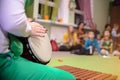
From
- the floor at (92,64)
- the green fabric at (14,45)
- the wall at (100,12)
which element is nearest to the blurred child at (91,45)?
the floor at (92,64)

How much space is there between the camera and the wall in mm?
6230

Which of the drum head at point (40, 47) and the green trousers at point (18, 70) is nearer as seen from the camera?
the green trousers at point (18, 70)

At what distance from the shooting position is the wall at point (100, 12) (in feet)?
20.4

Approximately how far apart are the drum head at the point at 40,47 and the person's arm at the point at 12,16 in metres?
0.20

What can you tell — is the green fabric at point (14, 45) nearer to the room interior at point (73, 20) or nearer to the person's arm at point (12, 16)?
the person's arm at point (12, 16)

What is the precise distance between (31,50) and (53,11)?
11.2 ft

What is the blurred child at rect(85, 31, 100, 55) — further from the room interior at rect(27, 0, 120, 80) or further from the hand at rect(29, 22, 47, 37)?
the hand at rect(29, 22, 47, 37)

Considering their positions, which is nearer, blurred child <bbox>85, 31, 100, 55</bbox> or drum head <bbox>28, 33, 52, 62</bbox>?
drum head <bbox>28, 33, 52, 62</bbox>

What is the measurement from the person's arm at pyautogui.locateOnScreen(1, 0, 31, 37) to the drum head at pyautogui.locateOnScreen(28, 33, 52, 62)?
202 millimetres

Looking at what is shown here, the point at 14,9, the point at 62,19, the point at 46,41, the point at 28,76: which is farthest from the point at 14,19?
the point at 62,19

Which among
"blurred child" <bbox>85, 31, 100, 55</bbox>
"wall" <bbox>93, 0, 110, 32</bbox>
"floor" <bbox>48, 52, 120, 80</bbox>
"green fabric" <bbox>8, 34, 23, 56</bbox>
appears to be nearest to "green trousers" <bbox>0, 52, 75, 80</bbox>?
"green fabric" <bbox>8, 34, 23, 56</bbox>

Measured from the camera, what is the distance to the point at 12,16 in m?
0.77

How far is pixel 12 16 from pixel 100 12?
5991mm

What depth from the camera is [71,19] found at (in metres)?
5.16
